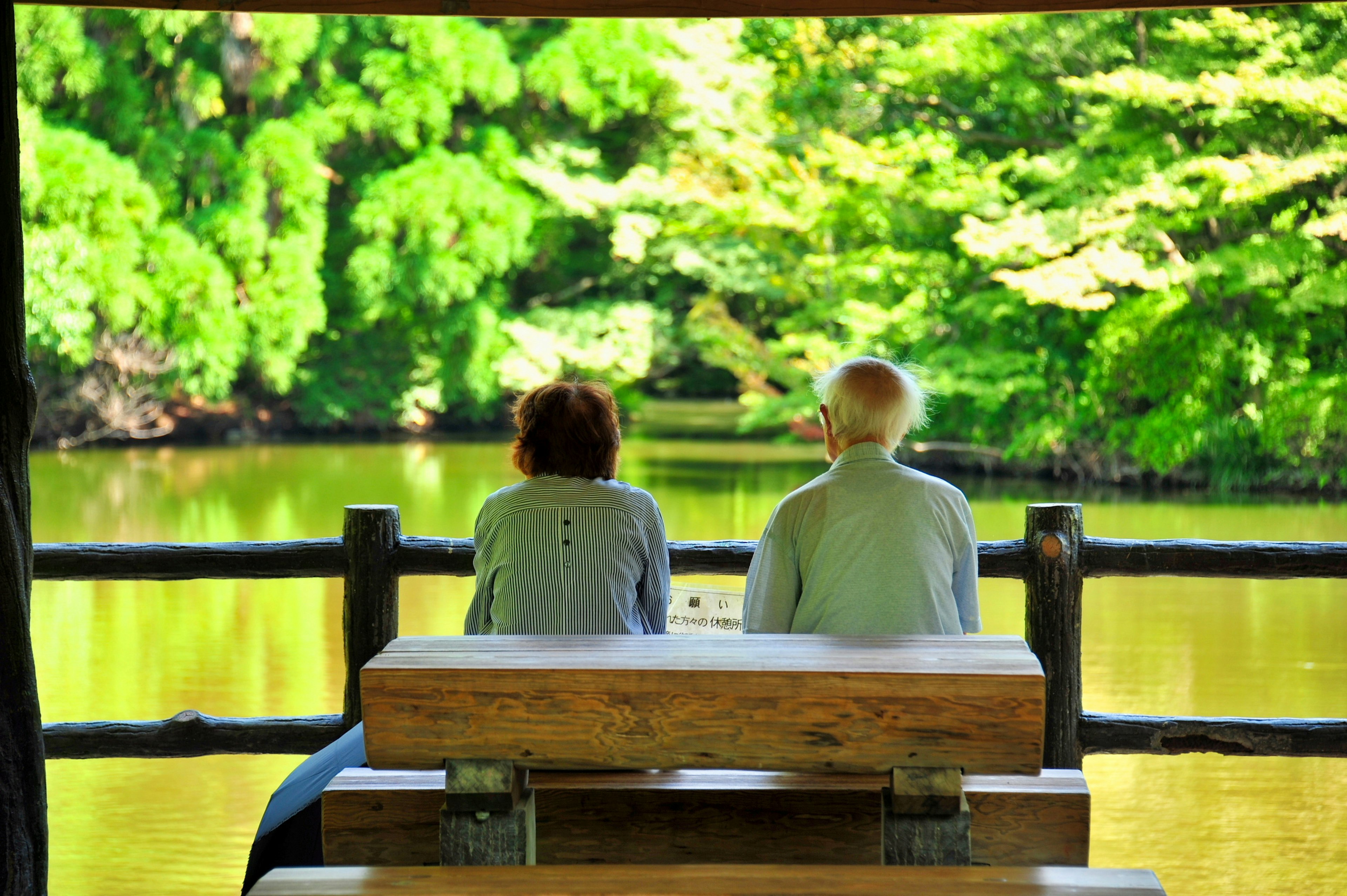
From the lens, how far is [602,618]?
2.56m

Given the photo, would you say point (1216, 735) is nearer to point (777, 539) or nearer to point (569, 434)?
point (777, 539)

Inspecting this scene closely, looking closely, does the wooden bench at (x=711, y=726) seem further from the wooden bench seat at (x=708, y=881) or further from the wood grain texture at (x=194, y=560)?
the wood grain texture at (x=194, y=560)

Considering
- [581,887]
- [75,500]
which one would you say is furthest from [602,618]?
[75,500]

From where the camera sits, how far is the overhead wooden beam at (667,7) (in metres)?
2.72

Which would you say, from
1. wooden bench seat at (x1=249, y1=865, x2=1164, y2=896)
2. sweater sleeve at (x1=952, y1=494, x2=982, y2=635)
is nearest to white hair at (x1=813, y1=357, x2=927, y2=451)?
Answer: sweater sleeve at (x1=952, y1=494, x2=982, y2=635)

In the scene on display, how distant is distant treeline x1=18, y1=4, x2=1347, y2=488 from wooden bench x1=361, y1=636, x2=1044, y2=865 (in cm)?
1215

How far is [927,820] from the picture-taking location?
6.71 feet

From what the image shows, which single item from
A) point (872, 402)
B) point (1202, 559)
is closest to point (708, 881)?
point (872, 402)

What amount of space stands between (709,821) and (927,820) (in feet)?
1.28

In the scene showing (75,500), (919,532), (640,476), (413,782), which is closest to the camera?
(413,782)

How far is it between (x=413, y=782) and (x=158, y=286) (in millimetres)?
17037

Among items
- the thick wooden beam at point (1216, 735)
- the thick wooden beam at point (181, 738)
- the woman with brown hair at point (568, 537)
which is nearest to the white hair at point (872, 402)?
the woman with brown hair at point (568, 537)

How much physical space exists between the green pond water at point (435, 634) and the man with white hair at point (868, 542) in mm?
2226

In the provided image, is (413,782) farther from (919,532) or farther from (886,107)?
(886,107)
